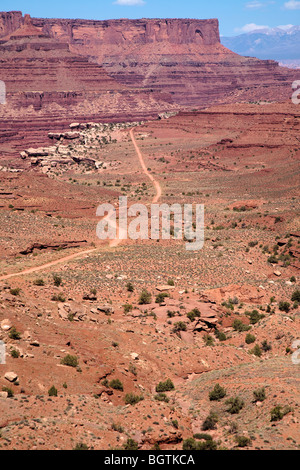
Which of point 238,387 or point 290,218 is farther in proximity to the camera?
point 290,218

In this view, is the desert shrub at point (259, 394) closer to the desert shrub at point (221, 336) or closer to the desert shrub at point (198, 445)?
the desert shrub at point (198, 445)

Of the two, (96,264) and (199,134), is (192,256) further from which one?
(199,134)

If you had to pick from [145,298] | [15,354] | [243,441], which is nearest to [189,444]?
→ [243,441]

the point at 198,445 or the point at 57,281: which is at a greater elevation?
the point at 57,281

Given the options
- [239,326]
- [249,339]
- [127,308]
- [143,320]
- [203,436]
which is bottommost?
[203,436]

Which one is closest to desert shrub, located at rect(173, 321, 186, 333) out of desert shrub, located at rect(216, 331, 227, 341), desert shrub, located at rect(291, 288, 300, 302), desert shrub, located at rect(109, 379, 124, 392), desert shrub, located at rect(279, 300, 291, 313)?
desert shrub, located at rect(216, 331, 227, 341)

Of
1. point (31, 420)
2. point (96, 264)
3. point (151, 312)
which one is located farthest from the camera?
point (96, 264)

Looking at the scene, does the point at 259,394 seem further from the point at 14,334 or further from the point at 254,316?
the point at 254,316

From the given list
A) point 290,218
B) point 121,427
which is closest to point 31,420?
point 121,427
